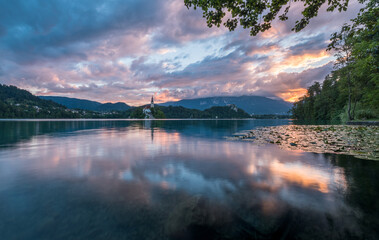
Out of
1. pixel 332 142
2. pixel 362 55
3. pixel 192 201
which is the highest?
pixel 362 55

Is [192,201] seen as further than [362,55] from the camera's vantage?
No

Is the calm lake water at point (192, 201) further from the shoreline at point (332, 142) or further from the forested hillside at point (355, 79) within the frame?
the forested hillside at point (355, 79)

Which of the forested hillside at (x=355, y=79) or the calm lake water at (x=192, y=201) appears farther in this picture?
the forested hillside at (x=355, y=79)

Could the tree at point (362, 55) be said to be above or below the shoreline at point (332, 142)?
above

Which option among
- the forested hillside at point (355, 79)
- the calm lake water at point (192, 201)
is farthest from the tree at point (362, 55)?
the calm lake water at point (192, 201)

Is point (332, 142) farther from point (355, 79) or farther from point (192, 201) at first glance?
point (355, 79)

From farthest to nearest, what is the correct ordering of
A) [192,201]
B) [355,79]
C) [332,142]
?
[355,79], [332,142], [192,201]

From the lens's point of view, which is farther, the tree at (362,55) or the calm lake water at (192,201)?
the tree at (362,55)

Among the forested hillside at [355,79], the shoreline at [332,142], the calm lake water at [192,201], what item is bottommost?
the calm lake water at [192,201]

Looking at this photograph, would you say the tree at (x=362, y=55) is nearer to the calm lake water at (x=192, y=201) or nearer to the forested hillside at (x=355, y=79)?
the forested hillside at (x=355, y=79)

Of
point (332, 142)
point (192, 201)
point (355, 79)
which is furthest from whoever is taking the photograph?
point (355, 79)

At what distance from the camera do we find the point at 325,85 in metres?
76.2

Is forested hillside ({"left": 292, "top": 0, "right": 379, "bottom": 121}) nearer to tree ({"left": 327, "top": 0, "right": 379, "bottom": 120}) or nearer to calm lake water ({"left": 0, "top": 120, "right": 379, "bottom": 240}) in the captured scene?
tree ({"left": 327, "top": 0, "right": 379, "bottom": 120})

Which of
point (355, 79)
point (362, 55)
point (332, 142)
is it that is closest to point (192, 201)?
point (332, 142)
